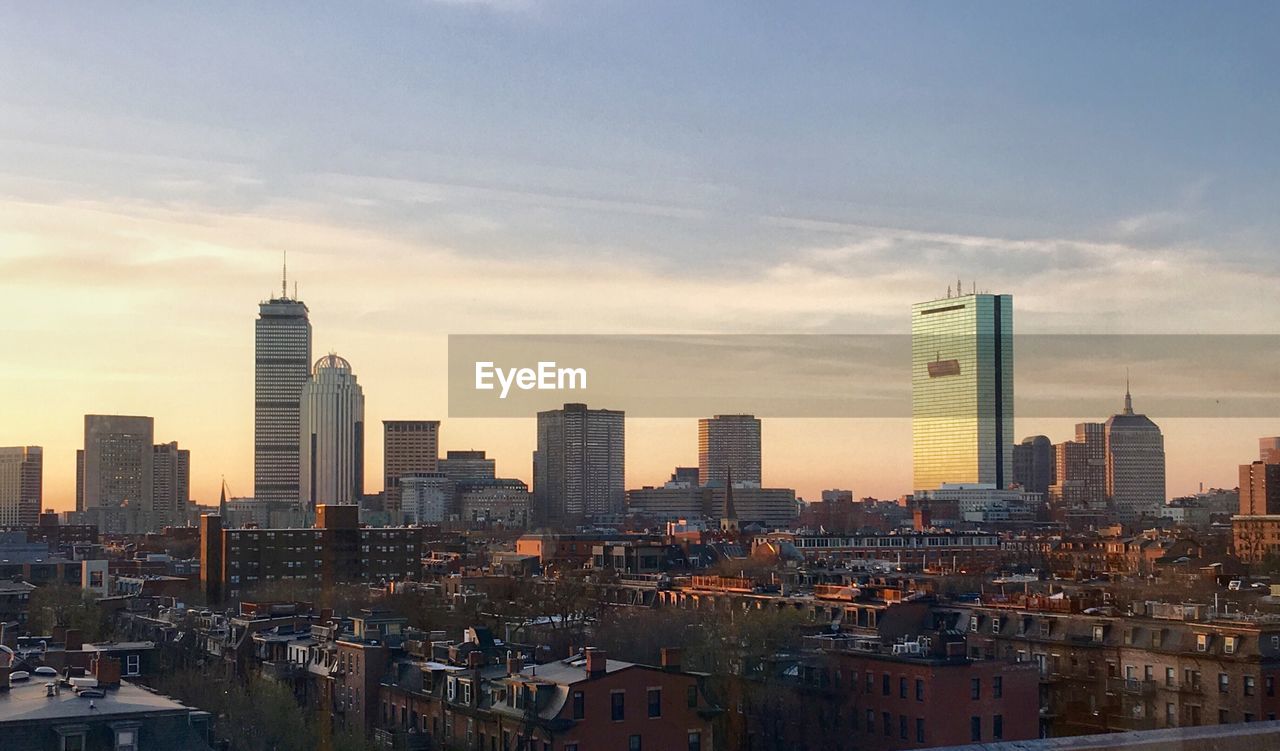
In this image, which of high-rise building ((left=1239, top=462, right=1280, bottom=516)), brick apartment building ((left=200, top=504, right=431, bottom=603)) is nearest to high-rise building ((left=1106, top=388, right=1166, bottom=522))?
high-rise building ((left=1239, top=462, right=1280, bottom=516))

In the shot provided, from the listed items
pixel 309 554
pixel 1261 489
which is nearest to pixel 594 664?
pixel 309 554

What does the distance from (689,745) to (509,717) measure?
3410mm

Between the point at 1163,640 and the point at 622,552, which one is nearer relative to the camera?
the point at 1163,640

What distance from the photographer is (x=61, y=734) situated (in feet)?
65.5

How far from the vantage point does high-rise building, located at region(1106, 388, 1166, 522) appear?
19262 cm

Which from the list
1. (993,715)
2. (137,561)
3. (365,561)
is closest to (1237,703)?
(993,715)

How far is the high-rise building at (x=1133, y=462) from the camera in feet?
632

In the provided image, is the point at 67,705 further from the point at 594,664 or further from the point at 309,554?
the point at 309,554

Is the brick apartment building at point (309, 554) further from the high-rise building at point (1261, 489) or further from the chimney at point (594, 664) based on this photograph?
the high-rise building at point (1261, 489)

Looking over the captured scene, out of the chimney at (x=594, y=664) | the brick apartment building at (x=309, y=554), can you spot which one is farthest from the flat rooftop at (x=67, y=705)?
the brick apartment building at (x=309, y=554)

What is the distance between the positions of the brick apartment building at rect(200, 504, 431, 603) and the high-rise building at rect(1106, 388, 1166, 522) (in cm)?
12894

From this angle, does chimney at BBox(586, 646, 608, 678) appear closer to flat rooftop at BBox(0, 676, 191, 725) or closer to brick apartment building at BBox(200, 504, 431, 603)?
flat rooftop at BBox(0, 676, 191, 725)

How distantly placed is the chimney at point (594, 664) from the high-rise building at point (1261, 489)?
111484 mm

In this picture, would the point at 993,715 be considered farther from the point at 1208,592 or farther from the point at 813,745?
the point at 1208,592
